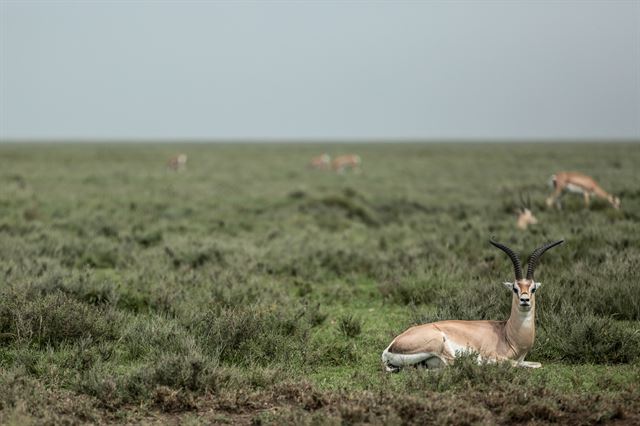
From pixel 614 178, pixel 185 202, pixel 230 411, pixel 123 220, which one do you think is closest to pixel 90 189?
pixel 185 202

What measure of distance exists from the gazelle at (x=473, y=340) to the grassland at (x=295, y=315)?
9.6 inches

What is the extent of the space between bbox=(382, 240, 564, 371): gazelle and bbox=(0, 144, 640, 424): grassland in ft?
0.80

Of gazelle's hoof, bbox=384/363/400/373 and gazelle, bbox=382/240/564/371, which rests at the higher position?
gazelle, bbox=382/240/564/371

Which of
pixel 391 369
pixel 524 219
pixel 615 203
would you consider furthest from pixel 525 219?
pixel 391 369

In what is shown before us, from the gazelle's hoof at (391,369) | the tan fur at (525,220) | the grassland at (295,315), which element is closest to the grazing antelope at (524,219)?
the tan fur at (525,220)

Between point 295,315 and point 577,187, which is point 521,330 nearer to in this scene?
point 295,315

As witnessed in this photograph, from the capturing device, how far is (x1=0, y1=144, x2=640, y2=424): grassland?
221 inches

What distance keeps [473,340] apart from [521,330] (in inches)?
18.0

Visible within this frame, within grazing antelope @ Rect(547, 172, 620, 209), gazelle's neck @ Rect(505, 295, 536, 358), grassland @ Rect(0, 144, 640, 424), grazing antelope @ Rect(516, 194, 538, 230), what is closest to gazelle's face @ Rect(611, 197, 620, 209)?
grazing antelope @ Rect(547, 172, 620, 209)

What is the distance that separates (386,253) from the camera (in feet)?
44.2

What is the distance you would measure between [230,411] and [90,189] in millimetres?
22375

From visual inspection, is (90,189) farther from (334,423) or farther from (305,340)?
(334,423)

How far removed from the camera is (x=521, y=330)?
653cm

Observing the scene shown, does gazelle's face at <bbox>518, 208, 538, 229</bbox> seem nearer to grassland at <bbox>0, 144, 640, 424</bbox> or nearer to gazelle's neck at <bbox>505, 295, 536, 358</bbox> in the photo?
grassland at <bbox>0, 144, 640, 424</bbox>
